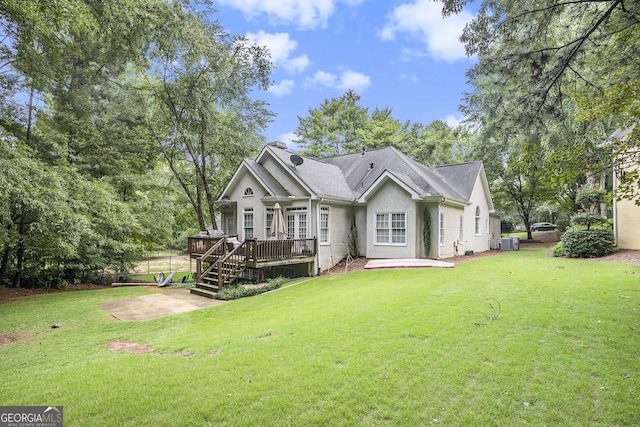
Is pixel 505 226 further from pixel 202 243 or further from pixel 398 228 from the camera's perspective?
pixel 202 243

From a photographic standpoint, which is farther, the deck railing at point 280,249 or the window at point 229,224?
the window at point 229,224

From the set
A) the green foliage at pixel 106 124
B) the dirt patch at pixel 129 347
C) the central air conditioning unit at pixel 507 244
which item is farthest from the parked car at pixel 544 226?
the dirt patch at pixel 129 347

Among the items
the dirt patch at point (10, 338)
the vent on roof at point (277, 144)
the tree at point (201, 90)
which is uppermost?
the tree at point (201, 90)

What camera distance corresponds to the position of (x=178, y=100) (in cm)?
1773

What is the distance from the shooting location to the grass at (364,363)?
11.4ft

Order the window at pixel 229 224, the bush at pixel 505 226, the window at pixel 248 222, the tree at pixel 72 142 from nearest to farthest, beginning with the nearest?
the tree at pixel 72 142 < the window at pixel 248 222 < the window at pixel 229 224 < the bush at pixel 505 226

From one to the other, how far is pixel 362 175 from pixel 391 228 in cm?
438

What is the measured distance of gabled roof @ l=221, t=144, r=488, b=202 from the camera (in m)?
15.5

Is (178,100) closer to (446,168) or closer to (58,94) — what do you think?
(58,94)

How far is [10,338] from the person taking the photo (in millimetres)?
7359

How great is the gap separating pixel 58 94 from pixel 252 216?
420 inches

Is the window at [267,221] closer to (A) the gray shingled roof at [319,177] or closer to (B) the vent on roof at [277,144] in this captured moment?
(A) the gray shingled roof at [319,177]

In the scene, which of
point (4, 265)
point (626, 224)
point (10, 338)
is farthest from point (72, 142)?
point (626, 224)

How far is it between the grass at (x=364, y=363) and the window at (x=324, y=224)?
683 centimetres
